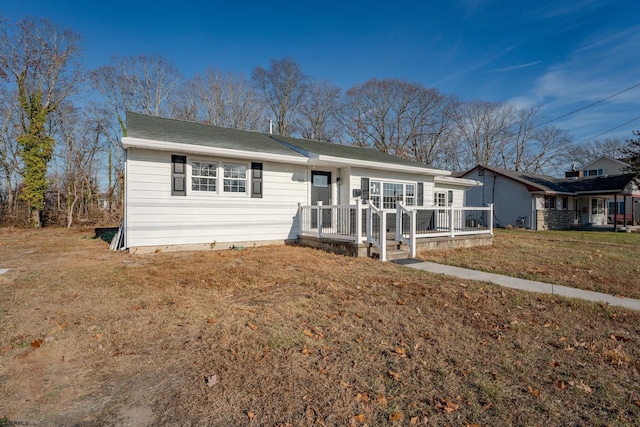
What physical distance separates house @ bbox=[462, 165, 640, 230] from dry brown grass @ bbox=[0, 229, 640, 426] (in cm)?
1911

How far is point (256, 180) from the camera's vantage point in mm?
10250

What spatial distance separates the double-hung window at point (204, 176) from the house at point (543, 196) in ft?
65.2

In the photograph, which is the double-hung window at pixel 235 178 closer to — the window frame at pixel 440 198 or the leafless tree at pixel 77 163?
the window frame at pixel 440 198

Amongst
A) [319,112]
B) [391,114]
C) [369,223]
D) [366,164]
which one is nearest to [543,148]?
[391,114]

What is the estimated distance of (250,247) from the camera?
1015 centimetres

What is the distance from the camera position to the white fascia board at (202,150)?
8133 millimetres

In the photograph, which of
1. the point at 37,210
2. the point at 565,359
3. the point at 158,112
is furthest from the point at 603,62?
the point at 37,210

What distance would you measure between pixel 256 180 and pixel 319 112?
2303 centimetres

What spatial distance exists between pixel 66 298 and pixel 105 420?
10.9 feet

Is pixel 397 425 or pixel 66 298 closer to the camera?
pixel 397 425

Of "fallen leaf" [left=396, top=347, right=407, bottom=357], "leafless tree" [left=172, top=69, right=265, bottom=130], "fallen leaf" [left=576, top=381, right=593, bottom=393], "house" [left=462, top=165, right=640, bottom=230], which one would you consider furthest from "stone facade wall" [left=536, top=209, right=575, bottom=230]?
"leafless tree" [left=172, top=69, right=265, bottom=130]

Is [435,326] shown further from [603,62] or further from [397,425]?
[603,62]

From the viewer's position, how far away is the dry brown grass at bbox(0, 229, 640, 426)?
2234mm

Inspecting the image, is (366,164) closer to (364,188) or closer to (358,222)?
(364,188)
